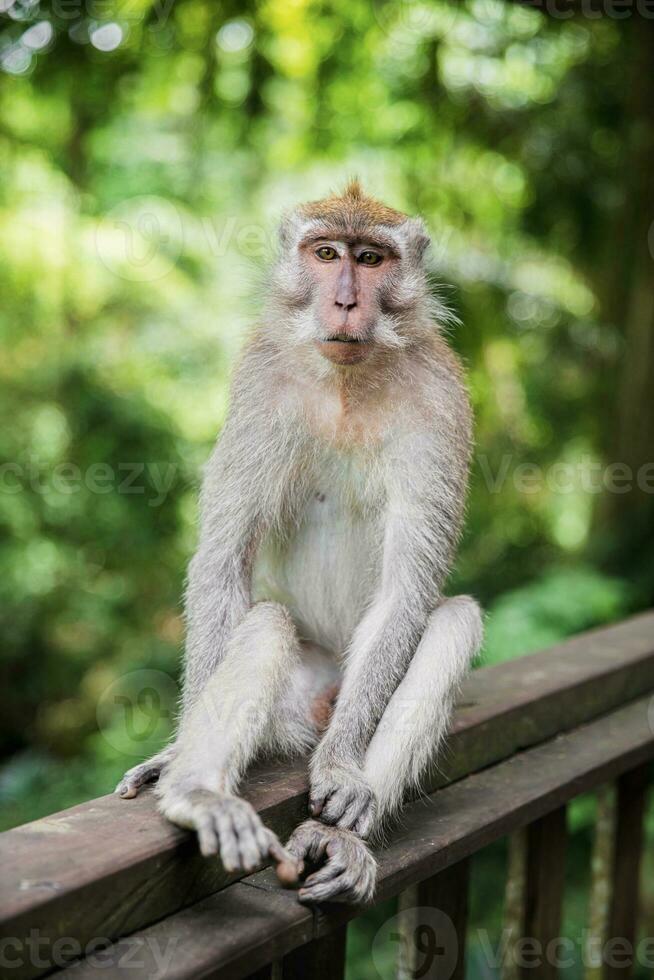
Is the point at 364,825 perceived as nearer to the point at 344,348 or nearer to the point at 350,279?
the point at 344,348

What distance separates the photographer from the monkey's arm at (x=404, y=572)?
224 cm

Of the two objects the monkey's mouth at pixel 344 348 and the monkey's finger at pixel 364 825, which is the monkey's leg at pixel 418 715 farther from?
the monkey's mouth at pixel 344 348

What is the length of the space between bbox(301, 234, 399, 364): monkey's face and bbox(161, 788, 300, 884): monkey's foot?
3.71 feet

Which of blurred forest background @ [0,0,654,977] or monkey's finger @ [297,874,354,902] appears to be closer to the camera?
monkey's finger @ [297,874,354,902]

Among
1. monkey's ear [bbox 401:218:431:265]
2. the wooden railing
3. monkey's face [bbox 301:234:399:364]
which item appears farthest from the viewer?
monkey's ear [bbox 401:218:431:265]

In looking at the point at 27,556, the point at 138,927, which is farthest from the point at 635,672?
the point at 27,556

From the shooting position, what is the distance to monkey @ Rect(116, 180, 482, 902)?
2176 mm

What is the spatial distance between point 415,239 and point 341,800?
58.0 inches

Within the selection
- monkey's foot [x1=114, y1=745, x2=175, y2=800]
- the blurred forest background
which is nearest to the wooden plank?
monkey's foot [x1=114, y1=745, x2=175, y2=800]

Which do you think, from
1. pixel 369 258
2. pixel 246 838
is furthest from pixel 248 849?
pixel 369 258

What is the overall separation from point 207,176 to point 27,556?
4059mm

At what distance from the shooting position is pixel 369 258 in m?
2.49

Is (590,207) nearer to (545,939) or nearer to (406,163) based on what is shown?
(406,163)

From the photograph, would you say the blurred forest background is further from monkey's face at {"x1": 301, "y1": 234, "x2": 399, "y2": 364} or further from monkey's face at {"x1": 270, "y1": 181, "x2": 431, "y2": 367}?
monkey's face at {"x1": 301, "y1": 234, "x2": 399, "y2": 364}
